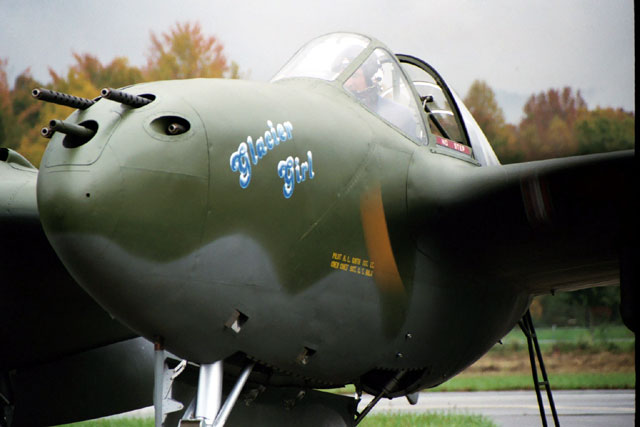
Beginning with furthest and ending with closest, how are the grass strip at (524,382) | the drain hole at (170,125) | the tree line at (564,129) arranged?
the grass strip at (524,382) < the tree line at (564,129) < the drain hole at (170,125)

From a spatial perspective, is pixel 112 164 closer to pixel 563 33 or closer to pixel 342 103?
pixel 342 103

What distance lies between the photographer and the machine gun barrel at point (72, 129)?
385cm

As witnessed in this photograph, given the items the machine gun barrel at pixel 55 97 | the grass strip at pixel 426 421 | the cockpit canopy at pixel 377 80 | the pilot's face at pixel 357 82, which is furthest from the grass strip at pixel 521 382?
the machine gun barrel at pixel 55 97

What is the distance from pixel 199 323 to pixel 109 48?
2179 centimetres

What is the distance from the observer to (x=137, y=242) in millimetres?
3951

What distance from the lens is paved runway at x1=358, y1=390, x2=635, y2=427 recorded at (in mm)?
12531

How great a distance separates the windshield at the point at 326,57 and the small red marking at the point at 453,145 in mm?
916

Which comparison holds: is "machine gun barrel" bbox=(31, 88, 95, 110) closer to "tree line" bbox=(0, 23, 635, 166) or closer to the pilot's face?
the pilot's face

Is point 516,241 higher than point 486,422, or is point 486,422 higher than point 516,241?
point 516,241

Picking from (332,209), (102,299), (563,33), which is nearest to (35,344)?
(102,299)

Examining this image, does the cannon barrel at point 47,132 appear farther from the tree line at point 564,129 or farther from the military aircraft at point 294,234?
the tree line at point 564,129

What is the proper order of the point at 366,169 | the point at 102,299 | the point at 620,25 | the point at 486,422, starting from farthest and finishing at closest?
the point at 486,422 < the point at 366,169 < the point at 102,299 < the point at 620,25

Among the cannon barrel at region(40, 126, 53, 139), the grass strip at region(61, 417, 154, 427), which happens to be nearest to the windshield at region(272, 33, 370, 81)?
the cannon barrel at region(40, 126, 53, 139)

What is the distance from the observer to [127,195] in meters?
3.89
